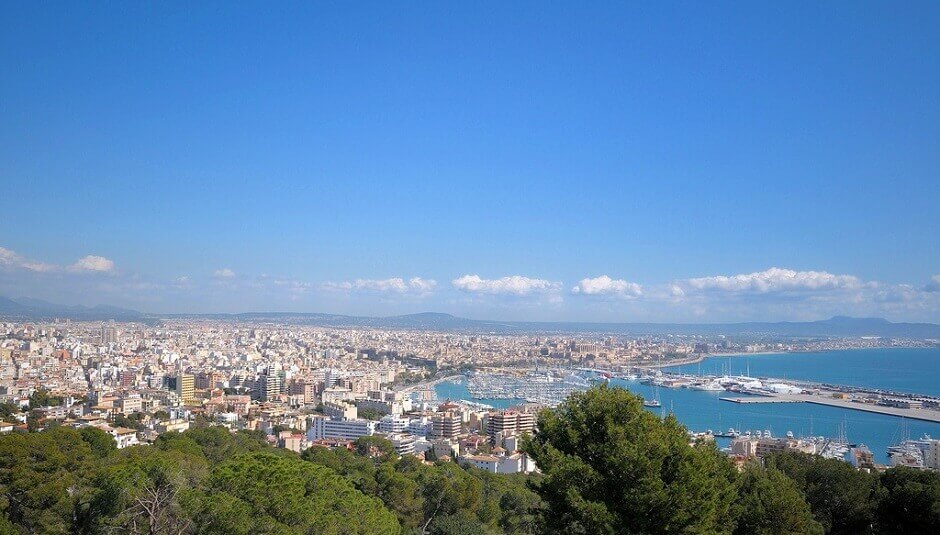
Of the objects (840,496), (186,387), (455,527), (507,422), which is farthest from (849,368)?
(455,527)

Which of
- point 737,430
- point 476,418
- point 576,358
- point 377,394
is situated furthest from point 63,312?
point 737,430

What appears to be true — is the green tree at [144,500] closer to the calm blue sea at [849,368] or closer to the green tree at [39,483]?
the green tree at [39,483]

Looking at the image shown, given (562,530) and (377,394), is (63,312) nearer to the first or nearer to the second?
(377,394)

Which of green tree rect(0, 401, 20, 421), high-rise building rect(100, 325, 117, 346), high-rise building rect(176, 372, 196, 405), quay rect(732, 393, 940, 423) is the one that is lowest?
quay rect(732, 393, 940, 423)

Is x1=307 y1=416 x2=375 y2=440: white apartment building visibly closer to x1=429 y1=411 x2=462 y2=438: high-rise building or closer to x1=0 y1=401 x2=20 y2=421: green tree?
x1=429 y1=411 x2=462 y2=438: high-rise building

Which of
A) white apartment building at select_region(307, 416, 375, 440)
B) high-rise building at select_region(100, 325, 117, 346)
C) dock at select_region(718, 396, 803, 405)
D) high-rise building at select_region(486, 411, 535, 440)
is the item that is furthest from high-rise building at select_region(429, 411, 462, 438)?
high-rise building at select_region(100, 325, 117, 346)

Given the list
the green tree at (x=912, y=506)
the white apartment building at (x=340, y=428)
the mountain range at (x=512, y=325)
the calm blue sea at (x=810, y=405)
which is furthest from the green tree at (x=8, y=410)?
the mountain range at (x=512, y=325)
